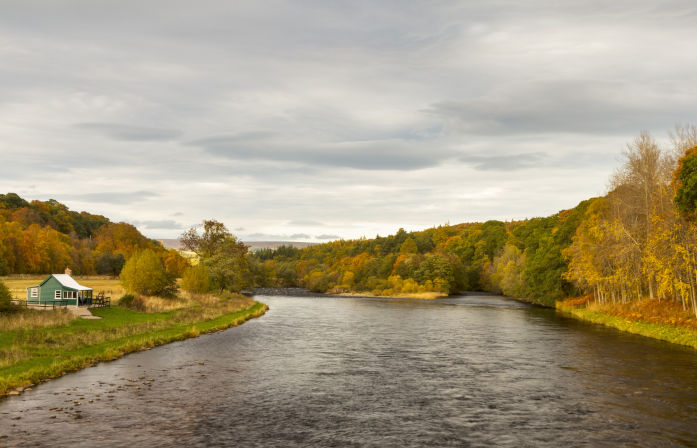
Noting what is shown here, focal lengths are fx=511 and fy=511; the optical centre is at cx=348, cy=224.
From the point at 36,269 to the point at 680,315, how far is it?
156 m

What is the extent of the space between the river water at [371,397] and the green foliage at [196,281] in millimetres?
47486

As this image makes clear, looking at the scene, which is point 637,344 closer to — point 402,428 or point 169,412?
point 402,428

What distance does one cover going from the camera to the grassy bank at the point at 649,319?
1951 inches

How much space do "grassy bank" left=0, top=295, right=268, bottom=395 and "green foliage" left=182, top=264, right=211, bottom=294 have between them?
2232 cm

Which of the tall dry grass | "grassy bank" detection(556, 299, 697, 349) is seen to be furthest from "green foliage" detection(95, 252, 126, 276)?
"grassy bank" detection(556, 299, 697, 349)

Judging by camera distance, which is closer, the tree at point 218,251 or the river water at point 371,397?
the river water at point 371,397

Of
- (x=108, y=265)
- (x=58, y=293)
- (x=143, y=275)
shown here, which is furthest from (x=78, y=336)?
(x=108, y=265)

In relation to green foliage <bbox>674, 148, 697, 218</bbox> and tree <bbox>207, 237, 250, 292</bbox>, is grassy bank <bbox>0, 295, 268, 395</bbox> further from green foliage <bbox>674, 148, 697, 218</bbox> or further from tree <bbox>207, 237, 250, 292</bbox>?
green foliage <bbox>674, 148, 697, 218</bbox>

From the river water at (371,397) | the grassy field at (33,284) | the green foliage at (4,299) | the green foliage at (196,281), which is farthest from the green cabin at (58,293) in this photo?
the green foliage at (196,281)

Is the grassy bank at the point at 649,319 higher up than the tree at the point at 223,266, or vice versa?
the tree at the point at 223,266

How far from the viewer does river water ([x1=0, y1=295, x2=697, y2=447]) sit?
870 inches

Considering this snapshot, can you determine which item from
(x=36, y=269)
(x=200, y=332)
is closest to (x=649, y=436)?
(x=200, y=332)

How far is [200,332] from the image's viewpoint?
57.6 metres

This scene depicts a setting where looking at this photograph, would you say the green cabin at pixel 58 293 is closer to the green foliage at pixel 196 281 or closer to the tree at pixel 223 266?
the green foliage at pixel 196 281
